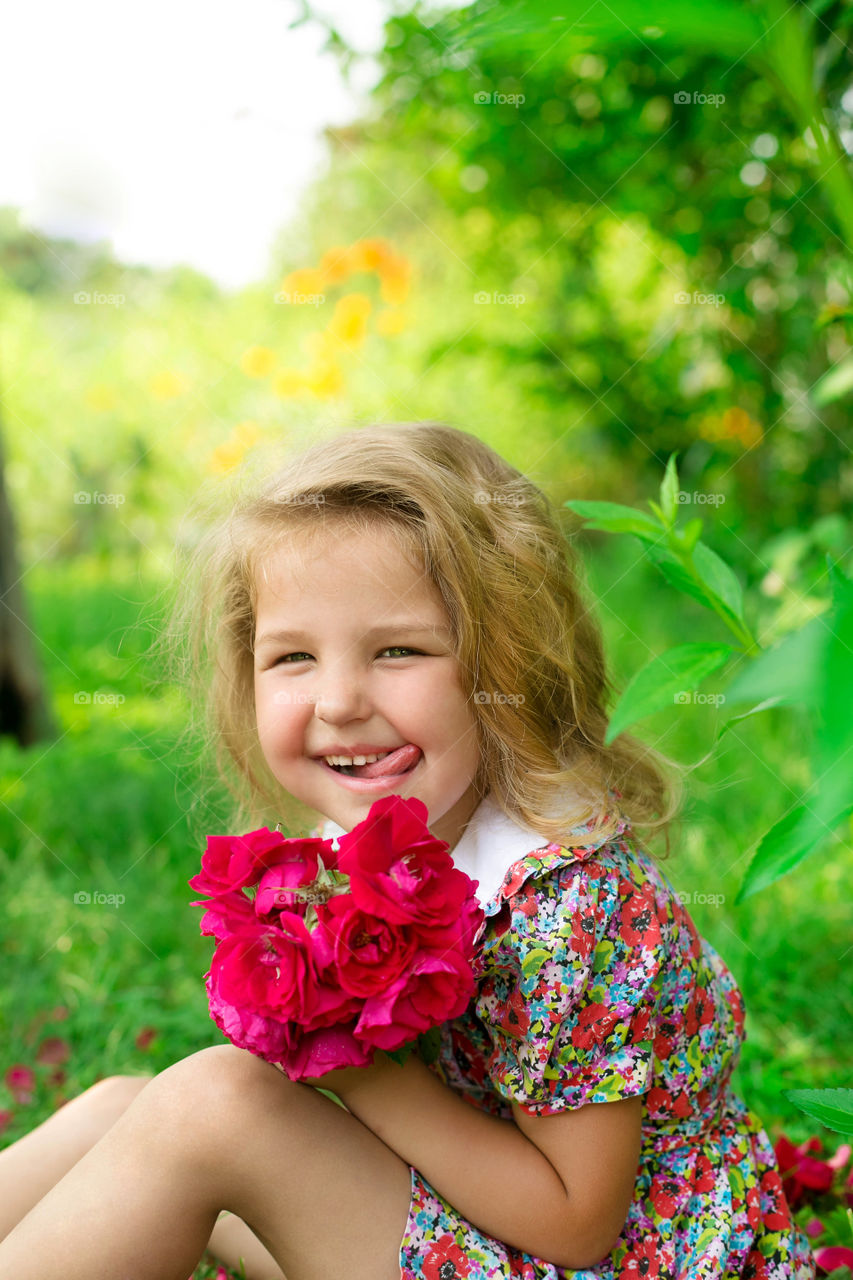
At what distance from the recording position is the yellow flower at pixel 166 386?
209 inches

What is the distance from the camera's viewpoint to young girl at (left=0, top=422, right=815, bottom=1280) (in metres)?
1.08

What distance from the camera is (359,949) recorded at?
39.2 inches

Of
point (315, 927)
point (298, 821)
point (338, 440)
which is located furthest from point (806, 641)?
point (298, 821)

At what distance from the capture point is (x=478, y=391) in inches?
201

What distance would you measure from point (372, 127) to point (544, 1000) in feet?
12.2
